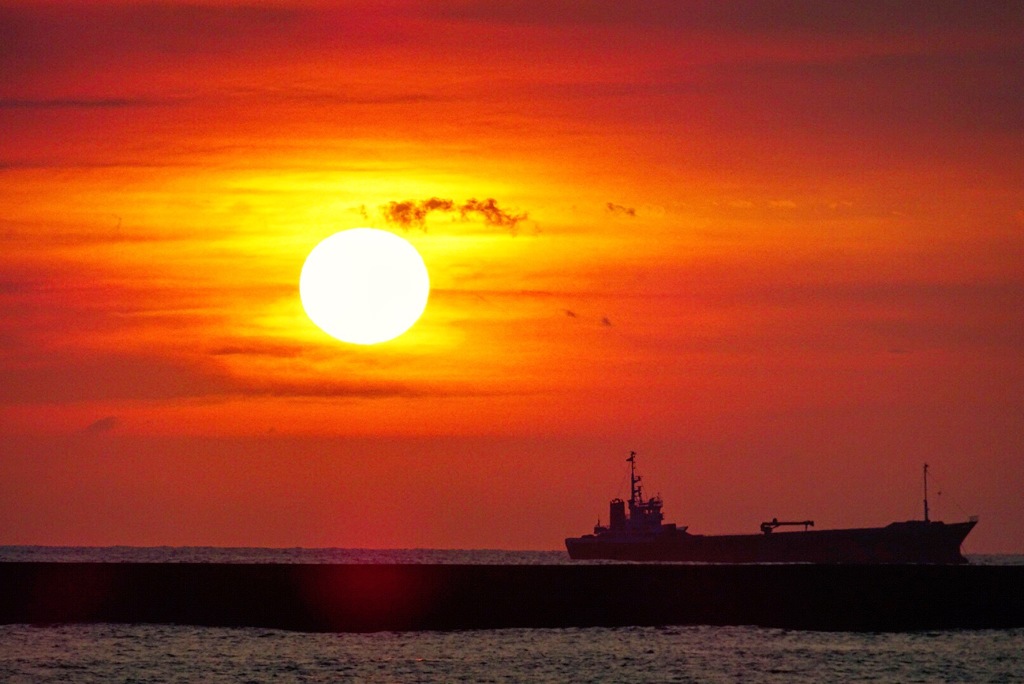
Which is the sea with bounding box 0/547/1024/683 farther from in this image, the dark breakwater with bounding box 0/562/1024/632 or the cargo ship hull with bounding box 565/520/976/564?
the cargo ship hull with bounding box 565/520/976/564

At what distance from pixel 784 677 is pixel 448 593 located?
68.0 ft

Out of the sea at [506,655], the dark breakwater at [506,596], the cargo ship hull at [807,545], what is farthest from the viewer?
the cargo ship hull at [807,545]

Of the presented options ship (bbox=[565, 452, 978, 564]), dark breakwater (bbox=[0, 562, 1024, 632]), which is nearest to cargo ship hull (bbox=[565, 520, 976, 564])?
ship (bbox=[565, 452, 978, 564])

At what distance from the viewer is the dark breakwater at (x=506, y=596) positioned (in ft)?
195

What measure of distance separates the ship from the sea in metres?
A: 120

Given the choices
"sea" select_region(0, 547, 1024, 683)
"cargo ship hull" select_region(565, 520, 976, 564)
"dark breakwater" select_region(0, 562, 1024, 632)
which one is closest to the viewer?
"sea" select_region(0, 547, 1024, 683)

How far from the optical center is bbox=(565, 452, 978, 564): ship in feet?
573

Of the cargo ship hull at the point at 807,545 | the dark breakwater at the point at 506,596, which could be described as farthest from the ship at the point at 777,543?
the dark breakwater at the point at 506,596

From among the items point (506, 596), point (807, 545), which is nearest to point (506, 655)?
point (506, 596)

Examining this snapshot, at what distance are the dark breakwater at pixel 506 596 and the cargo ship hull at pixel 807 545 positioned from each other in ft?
376

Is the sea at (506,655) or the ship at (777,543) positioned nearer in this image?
the sea at (506,655)

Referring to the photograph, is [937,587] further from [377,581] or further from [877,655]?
[377,581]

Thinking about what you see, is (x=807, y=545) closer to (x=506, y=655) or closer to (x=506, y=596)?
(x=506, y=596)

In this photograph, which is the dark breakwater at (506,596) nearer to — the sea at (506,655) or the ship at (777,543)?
the sea at (506,655)
